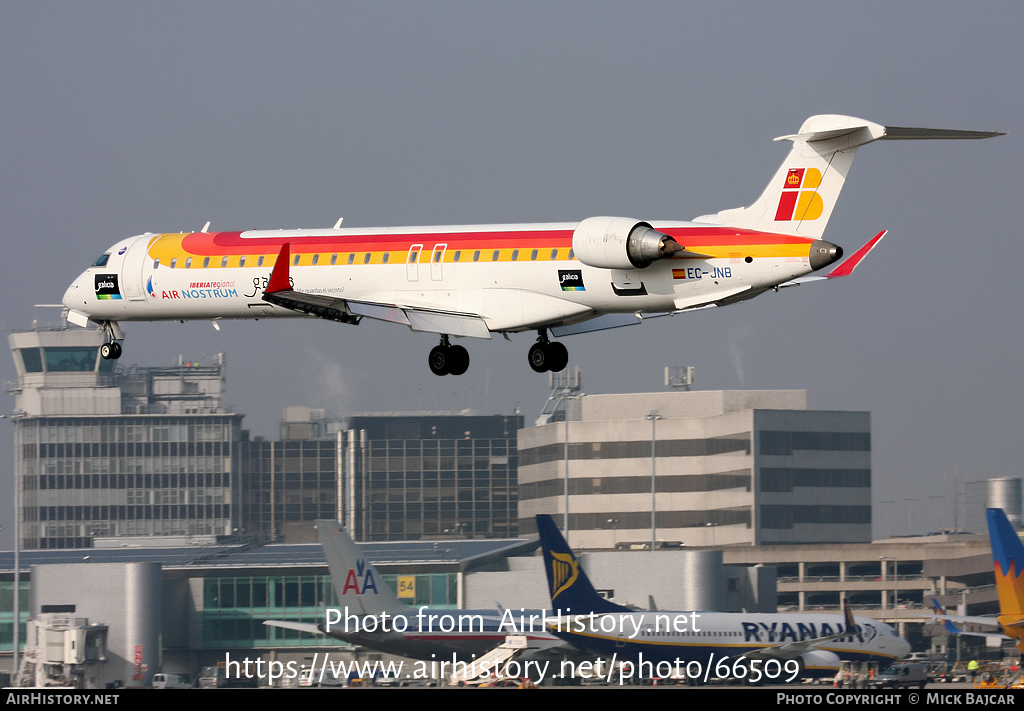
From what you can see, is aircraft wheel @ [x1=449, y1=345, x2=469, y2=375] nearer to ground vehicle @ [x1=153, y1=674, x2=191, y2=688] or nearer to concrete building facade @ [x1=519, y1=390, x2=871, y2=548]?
ground vehicle @ [x1=153, y1=674, x2=191, y2=688]

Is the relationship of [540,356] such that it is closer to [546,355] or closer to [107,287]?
[546,355]

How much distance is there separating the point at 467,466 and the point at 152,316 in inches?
6146

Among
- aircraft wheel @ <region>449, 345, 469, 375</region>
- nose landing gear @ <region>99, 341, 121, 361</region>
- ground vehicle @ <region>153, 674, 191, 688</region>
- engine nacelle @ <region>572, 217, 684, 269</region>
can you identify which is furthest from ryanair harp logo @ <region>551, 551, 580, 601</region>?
ground vehicle @ <region>153, 674, 191, 688</region>

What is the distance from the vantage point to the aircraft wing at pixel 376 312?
31.7m

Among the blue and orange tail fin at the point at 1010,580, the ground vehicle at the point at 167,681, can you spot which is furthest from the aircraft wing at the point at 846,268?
the ground vehicle at the point at 167,681

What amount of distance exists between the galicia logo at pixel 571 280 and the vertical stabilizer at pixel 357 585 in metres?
24.1

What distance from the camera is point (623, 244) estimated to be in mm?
29297

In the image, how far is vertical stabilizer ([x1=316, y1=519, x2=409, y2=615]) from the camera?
2063 inches

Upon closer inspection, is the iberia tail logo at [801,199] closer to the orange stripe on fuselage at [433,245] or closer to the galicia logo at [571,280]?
the orange stripe on fuselage at [433,245]

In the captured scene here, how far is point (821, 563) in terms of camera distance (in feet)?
331

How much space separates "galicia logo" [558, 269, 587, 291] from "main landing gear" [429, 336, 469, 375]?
418 cm

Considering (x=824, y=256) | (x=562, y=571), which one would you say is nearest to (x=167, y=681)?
(x=562, y=571)

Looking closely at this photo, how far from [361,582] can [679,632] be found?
12.4 metres
